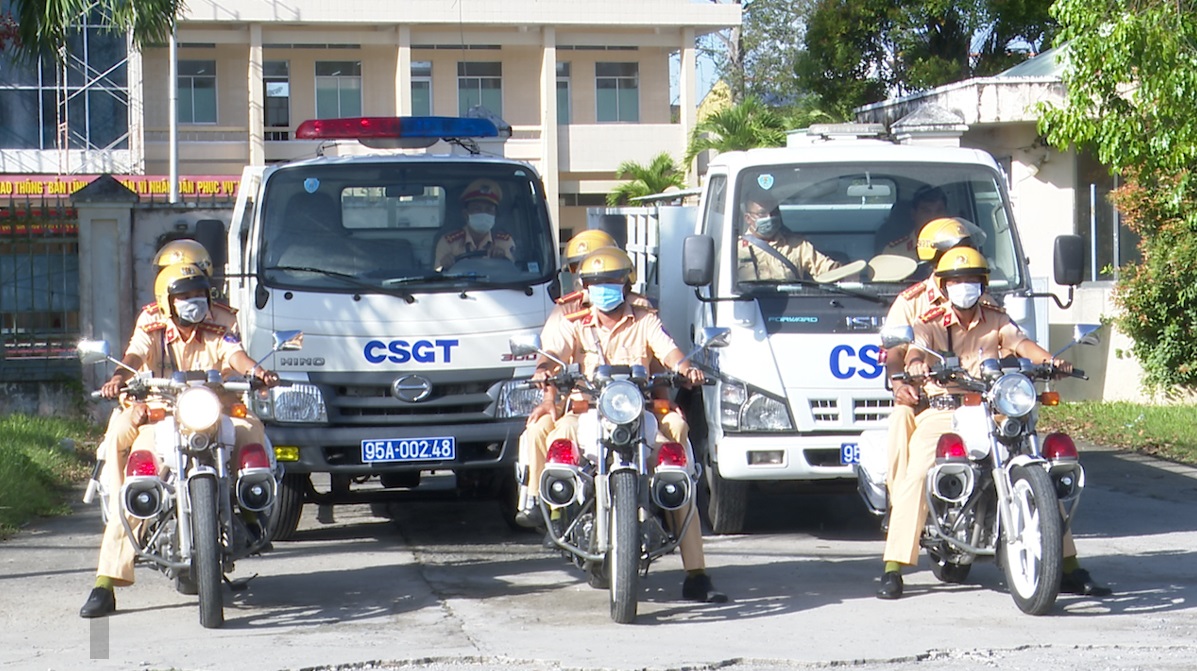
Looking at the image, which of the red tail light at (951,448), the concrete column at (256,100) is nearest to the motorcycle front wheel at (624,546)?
the red tail light at (951,448)

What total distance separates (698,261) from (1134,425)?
6.97 metres

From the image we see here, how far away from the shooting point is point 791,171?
9766mm

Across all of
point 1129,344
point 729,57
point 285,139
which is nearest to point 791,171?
point 1129,344

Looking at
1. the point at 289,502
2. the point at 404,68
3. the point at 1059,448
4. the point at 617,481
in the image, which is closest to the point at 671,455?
the point at 617,481

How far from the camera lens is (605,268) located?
25.8ft

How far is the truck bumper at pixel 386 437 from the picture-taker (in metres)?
9.12

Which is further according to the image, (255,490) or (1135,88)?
(1135,88)

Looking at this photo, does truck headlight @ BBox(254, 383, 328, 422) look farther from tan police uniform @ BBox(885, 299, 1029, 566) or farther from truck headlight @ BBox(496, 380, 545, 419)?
tan police uniform @ BBox(885, 299, 1029, 566)

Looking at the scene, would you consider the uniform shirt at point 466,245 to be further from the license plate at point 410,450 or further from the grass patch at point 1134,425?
the grass patch at point 1134,425

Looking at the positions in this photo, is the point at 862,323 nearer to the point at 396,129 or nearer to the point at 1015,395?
the point at 1015,395

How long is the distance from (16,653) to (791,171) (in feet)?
16.6

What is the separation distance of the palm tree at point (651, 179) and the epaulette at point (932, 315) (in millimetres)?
25313

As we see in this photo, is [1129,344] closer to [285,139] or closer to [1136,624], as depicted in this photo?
[1136,624]

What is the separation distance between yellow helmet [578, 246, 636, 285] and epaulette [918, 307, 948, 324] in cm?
140
